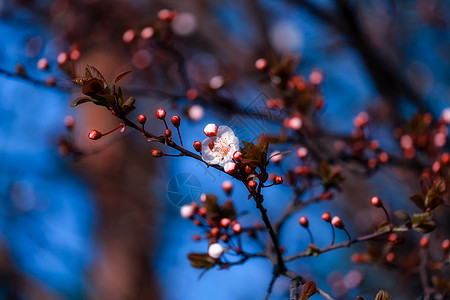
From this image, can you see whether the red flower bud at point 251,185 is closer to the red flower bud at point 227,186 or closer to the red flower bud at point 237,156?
the red flower bud at point 237,156

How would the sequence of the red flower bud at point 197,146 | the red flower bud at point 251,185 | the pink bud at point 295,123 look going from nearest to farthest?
the red flower bud at point 251,185
the red flower bud at point 197,146
the pink bud at point 295,123

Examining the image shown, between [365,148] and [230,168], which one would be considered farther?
[365,148]

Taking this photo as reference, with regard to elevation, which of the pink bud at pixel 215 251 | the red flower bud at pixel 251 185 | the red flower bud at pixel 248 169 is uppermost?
the red flower bud at pixel 248 169

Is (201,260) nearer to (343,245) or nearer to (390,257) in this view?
(343,245)

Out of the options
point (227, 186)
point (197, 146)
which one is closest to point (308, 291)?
point (197, 146)

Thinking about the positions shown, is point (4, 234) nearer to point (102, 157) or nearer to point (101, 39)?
point (102, 157)

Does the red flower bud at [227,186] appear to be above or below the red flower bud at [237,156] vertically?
above

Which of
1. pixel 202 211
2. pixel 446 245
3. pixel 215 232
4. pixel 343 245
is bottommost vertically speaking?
pixel 446 245

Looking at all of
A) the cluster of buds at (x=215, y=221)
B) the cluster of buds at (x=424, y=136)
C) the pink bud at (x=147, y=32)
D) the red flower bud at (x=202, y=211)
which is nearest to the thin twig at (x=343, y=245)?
the cluster of buds at (x=215, y=221)
